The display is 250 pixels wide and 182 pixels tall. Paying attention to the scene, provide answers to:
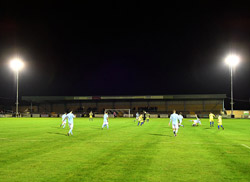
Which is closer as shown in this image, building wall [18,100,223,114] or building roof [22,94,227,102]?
building roof [22,94,227,102]

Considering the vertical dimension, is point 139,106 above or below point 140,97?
below

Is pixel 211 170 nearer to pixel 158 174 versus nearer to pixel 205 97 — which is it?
pixel 158 174

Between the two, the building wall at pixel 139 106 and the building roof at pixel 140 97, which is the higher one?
the building roof at pixel 140 97

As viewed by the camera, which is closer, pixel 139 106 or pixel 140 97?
pixel 140 97

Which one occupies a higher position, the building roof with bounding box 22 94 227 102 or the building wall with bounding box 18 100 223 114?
the building roof with bounding box 22 94 227 102

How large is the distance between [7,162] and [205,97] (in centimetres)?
7848

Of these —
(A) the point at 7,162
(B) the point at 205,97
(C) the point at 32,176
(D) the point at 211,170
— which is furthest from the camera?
(B) the point at 205,97

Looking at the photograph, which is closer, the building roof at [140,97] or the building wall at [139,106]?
the building roof at [140,97]

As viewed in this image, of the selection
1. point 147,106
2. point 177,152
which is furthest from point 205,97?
point 177,152

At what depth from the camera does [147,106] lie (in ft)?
282

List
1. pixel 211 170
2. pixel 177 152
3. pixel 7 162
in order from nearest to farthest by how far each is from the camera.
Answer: pixel 211 170
pixel 7 162
pixel 177 152

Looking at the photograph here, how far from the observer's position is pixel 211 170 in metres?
8.28

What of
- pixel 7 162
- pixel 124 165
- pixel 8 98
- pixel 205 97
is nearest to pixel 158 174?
pixel 124 165

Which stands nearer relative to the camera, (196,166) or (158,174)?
(158,174)
